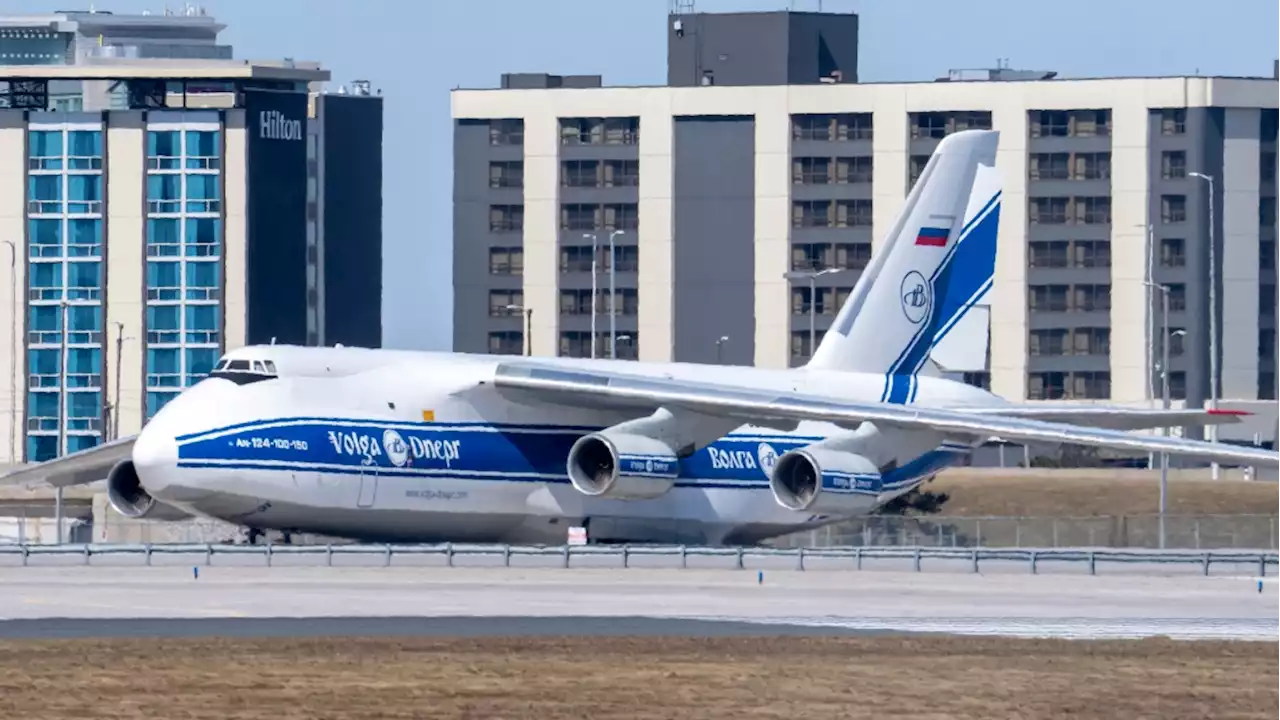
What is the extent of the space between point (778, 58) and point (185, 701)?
98.4 m

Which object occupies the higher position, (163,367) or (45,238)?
(45,238)

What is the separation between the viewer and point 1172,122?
370 feet

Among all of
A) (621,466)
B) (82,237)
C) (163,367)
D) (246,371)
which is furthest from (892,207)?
(246,371)

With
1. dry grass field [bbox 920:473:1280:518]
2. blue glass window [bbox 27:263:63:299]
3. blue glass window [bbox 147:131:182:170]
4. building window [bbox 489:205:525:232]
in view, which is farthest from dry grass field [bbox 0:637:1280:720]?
blue glass window [bbox 27:263:63:299]

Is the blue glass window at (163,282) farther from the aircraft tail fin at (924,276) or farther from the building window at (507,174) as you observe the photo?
the aircraft tail fin at (924,276)

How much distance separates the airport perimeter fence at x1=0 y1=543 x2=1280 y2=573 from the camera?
40.8m

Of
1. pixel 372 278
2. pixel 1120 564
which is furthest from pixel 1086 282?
pixel 1120 564

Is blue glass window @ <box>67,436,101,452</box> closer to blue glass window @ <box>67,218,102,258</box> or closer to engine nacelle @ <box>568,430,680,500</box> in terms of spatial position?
blue glass window @ <box>67,218,102,258</box>

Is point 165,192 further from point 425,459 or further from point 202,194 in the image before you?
point 425,459

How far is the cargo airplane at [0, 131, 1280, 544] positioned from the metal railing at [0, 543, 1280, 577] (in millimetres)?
1056

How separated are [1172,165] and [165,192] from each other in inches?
1764

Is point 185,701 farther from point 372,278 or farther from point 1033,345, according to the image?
point 372,278

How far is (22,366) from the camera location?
118m

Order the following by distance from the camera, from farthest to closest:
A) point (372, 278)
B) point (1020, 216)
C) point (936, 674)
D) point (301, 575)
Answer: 1. point (372, 278)
2. point (1020, 216)
3. point (301, 575)
4. point (936, 674)
